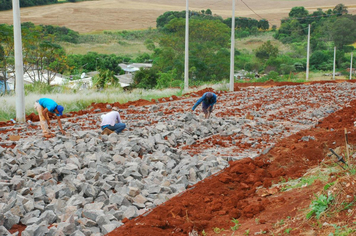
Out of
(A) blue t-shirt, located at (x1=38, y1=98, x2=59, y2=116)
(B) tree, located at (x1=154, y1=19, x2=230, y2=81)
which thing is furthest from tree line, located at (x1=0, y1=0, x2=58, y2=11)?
(A) blue t-shirt, located at (x1=38, y1=98, x2=59, y2=116)

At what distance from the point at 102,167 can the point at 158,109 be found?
9.70 metres

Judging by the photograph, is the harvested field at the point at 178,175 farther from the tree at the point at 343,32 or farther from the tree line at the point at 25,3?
the tree at the point at 343,32

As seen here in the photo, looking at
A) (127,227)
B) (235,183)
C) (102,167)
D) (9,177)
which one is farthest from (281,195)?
(9,177)

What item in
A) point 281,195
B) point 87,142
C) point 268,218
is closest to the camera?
point 268,218

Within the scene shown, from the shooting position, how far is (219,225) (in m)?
5.79

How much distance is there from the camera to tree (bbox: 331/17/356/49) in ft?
256

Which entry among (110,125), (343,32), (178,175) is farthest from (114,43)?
(178,175)

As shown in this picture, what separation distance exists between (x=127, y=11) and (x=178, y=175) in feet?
320

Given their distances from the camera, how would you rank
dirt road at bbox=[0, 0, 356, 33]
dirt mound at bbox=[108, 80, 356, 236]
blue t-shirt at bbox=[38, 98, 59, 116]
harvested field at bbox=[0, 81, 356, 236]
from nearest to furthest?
dirt mound at bbox=[108, 80, 356, 236], harvested field at bbox=[0, 81, 356, 236], blue t-shirt at bbox=[38, 98, 59, 116], dirt road at bbox=[0, 0, 356, 33]

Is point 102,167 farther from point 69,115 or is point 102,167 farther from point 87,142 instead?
point 69,115

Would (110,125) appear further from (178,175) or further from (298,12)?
(298,12)

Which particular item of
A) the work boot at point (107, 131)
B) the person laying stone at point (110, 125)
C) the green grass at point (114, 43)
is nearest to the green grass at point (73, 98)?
the person laying stone at point (110, 125)

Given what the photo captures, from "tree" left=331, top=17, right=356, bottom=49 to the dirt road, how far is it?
16.7 m

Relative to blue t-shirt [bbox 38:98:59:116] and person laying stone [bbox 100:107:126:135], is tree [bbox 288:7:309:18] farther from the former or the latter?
blue t-shirt [bbox 38:98:59:116]
